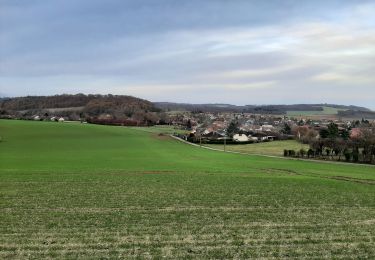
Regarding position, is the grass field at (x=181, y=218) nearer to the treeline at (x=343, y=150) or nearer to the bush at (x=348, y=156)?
the bush at (x=348, y=156)

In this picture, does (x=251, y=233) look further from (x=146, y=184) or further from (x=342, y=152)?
(x=342, y=152)

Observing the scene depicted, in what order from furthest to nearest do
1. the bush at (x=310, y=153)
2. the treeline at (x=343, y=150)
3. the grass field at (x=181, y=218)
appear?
1. the bush at (x=310, y=153)
2. the treeline at (x=343, y=150)
3. the grass field at (x=181, y=218)

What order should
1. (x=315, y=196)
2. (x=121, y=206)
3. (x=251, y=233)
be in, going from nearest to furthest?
(x=251, y=233), (x=121, y=206), (x=315, y=196)

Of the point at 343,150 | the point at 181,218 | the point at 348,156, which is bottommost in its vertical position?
the point at 348,156

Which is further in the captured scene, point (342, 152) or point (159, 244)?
point (342, 152)

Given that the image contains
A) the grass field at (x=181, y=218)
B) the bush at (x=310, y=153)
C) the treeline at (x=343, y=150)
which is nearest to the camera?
the grass field at (x=181, y=218)

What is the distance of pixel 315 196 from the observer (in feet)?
90.0

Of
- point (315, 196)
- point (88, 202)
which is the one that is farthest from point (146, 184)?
point (315, 196)

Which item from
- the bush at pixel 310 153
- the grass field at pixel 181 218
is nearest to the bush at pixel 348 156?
the bush at pixel 310 153

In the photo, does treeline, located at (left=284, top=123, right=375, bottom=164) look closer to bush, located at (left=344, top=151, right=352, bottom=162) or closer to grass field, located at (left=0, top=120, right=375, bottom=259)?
bush, located at (left=344, top=151, right=352, bottom=162)

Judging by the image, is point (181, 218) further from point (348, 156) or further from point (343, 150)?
point (343, 150)

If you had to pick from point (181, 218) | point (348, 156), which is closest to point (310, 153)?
point (348, 156)

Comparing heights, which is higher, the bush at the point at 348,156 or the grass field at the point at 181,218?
the grass field at the point at 181,218

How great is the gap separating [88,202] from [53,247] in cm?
854
